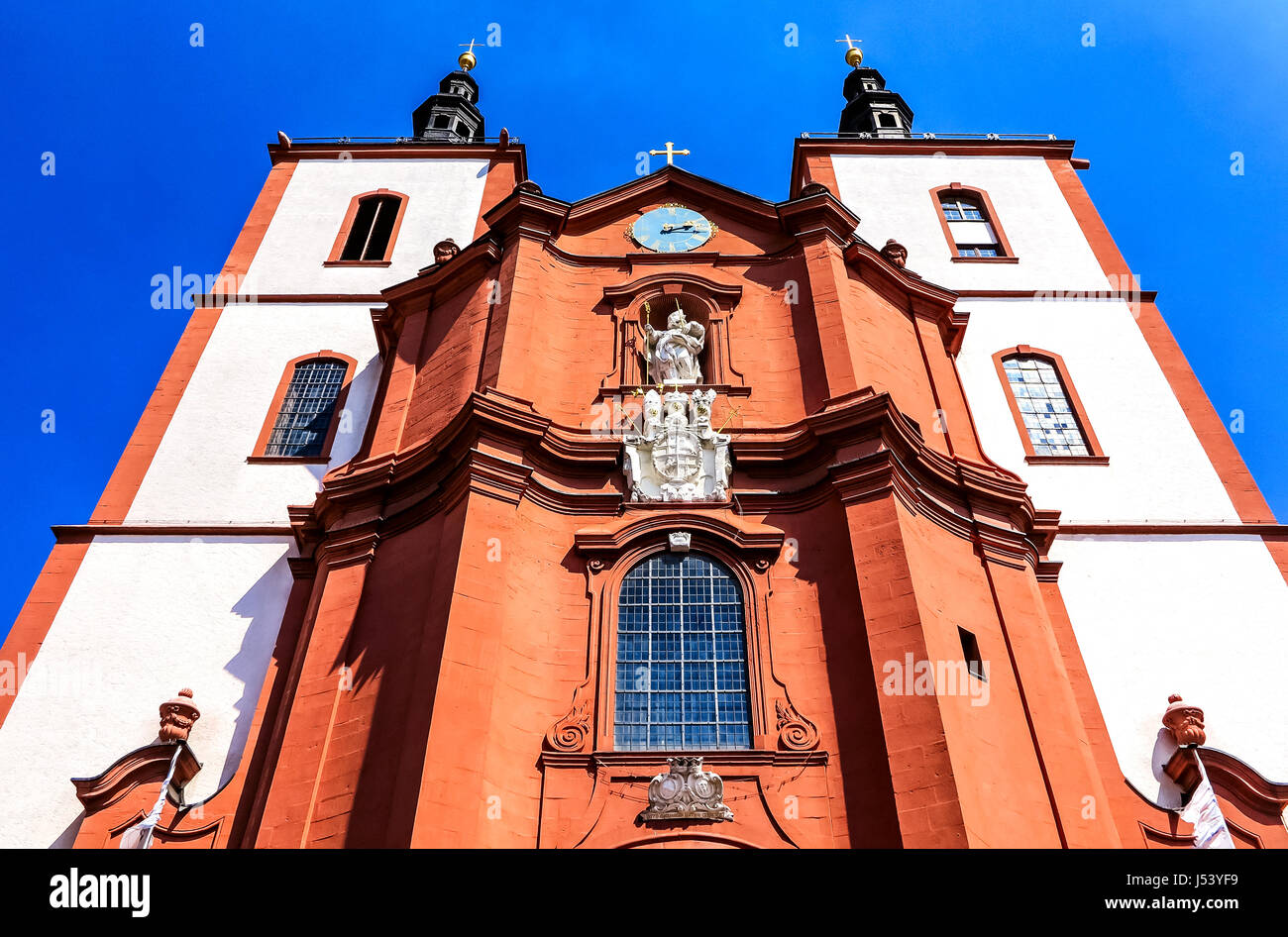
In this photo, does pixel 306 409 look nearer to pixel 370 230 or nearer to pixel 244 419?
pixel 244 419

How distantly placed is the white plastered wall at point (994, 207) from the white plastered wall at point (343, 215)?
9.46 m

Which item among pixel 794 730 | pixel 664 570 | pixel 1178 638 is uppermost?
pixel 1178 638

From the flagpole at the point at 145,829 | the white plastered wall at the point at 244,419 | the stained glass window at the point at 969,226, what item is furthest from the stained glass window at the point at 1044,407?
the flagpole at the point at 145,829

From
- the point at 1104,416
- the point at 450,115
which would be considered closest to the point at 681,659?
the point at 1104,416

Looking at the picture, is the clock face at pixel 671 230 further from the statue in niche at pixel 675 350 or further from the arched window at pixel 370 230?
the arched window at pixel 370 230

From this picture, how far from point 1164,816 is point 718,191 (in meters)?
13.6

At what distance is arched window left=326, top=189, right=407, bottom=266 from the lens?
27797mm

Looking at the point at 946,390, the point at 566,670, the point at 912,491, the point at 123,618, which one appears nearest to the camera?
the point at 566,670

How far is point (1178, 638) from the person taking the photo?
62.1 feet

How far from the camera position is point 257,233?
28484 mm

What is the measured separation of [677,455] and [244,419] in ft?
31.3

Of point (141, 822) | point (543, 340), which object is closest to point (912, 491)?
point (543, 340)

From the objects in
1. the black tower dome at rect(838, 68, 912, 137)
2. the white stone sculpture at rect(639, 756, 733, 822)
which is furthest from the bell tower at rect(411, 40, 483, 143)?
the white stone sculpture at rect(639, 756, 733, 822)
